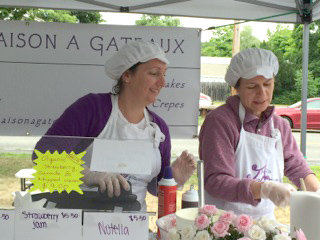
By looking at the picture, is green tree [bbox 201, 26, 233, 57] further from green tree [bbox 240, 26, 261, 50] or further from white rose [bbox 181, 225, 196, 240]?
white rose [bbox 181, 225, 196, 240]

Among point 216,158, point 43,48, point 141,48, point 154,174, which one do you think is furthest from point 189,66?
point 154,174

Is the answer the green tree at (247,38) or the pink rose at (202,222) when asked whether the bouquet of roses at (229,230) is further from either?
the green tree at (247,38)

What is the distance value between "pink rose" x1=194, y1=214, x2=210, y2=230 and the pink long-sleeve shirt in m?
0.70

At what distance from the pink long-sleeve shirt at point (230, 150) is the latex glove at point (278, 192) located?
80 mm

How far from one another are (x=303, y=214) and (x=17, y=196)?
0.65 metres

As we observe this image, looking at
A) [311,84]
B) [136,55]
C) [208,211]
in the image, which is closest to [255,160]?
[136,55]

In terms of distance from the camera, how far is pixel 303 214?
1.01 meters

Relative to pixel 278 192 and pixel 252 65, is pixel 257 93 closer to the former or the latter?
pixel 252 65

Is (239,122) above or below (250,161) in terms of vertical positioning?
above

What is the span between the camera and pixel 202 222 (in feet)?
2.88

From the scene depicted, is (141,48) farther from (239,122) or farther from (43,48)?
(43,48)

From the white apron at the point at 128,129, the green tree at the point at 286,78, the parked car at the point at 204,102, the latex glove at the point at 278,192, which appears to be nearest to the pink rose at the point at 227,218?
the latex glove at the point at 278,192

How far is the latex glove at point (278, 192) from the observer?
4.49 feet

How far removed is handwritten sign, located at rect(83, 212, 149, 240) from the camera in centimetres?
92
